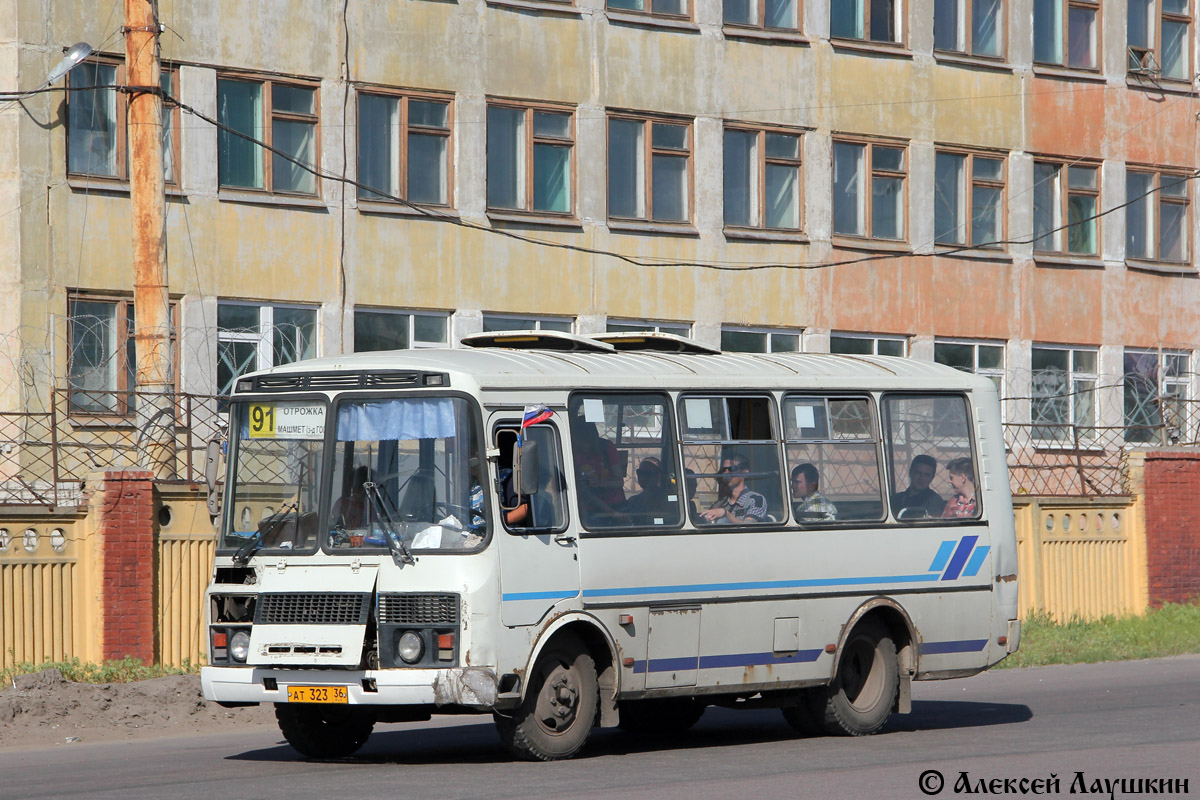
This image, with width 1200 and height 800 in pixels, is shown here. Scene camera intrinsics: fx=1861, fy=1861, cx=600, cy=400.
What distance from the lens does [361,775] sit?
12.0 metres

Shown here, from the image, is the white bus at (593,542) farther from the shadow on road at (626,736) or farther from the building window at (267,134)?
the building window at (267,134)

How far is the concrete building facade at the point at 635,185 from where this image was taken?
83.3 feet

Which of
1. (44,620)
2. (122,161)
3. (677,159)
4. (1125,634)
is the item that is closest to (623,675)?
(44,620)

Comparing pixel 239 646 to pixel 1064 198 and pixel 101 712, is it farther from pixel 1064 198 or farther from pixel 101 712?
pixel 1064 198

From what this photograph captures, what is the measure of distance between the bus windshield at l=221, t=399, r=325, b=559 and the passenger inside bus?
9.93 ft

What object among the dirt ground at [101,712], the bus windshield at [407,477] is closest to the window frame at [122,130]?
the dirt ground at [101,712]

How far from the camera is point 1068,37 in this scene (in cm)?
3459

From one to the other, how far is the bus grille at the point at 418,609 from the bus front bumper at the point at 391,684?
32cm

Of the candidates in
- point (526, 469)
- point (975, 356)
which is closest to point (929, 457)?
point (526, 469)

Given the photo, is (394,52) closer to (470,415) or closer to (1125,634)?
(1125,634)

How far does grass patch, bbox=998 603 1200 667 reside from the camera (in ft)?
74.7

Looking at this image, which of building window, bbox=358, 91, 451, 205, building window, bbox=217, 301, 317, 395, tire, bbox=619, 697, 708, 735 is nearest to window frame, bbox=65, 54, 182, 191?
building window, bbox=217, 301, 317, 395

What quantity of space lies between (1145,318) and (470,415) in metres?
25.8

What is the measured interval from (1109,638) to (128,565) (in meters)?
12.9
